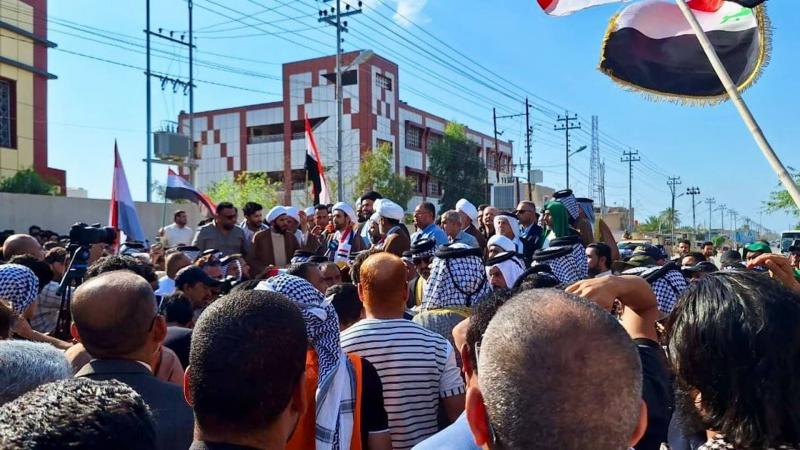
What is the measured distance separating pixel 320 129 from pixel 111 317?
43.8 m

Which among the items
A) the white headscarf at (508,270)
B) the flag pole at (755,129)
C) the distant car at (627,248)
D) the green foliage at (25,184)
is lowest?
the distant car at (627,248)

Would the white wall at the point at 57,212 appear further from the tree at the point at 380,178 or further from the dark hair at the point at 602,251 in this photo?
the tree at the point at 380,178

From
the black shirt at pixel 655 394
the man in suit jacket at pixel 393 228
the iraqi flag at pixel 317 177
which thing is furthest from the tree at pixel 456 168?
the black shirt at pixel 655 394

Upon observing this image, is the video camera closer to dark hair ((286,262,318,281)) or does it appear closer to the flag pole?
dark hair ((286,262,318,281))

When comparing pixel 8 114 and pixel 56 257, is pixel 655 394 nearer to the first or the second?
pixel 56 257

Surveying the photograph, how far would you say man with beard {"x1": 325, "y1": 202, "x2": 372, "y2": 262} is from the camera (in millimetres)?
7406

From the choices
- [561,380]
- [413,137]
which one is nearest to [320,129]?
[413,137]

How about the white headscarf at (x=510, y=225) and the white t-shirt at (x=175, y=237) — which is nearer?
the white headscarf at (x=510, y=225)

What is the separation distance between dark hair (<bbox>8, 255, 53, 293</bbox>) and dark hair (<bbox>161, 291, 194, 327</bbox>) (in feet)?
4.70

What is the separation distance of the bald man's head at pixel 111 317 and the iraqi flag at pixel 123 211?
21.7 ft

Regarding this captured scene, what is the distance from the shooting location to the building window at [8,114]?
21.8 metres

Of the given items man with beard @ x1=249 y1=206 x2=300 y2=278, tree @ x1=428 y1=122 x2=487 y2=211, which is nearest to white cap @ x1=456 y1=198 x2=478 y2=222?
man with beard @ x1=249 y1=206 x2=300 y2=278

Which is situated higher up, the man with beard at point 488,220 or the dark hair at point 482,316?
the man with beard at point 488,220

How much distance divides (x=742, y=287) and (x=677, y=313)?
18cm
